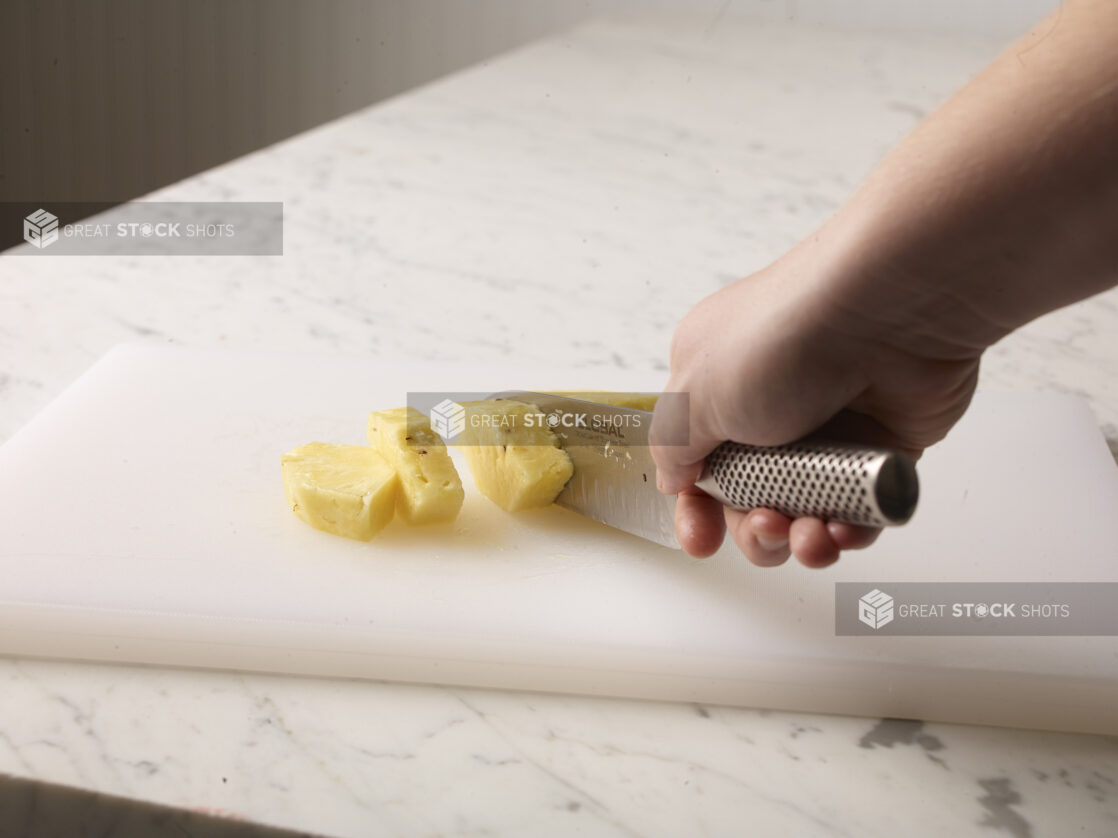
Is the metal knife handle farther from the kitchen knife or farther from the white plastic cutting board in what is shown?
the white plastic cutting board

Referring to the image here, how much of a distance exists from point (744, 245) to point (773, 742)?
145 cm

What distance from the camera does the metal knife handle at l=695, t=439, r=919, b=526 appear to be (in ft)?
3.00

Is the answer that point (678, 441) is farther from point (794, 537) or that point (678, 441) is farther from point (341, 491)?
point (341, 491)

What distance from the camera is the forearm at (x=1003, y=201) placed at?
2.63ft

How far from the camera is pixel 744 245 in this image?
2328 mm

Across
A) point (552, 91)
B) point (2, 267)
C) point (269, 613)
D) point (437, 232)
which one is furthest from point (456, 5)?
point (269, 613)

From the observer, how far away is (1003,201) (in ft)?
2.75

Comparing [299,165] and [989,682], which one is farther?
[299,165]

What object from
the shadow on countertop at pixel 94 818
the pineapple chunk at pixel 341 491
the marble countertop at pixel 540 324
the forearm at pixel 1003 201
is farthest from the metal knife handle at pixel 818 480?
the shadow on countertop at pixel 94 818

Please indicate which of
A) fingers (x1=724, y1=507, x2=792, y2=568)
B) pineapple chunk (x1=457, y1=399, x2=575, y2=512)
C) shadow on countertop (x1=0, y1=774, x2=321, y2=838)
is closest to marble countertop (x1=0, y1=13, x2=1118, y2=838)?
shadow on countertop (x1=0, y1=774, x2=321, y2=838)

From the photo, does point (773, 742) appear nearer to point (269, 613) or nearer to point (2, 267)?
point (269, 613)

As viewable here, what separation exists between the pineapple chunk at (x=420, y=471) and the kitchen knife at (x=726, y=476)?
150 mm

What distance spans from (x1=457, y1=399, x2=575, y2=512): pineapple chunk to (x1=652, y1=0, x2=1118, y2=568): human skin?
0.64 ft

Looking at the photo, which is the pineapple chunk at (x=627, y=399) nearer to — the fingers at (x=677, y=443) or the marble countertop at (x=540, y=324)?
the fingers at (x=677, y=443)
